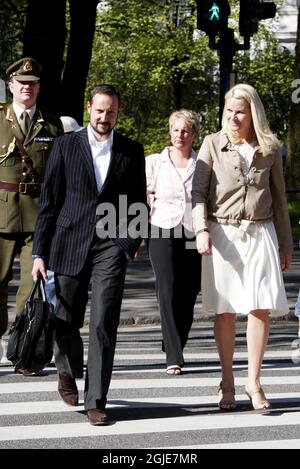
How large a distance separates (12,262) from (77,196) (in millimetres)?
2138

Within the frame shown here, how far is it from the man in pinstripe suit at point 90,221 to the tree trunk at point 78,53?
16.6m

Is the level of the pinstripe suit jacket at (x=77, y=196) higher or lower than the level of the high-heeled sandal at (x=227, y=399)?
higher

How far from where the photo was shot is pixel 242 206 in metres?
7.96

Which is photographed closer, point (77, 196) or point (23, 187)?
point (77, 196)

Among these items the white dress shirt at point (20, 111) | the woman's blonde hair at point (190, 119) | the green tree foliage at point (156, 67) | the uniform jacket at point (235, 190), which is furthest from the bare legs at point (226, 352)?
the green tree foliage at point (156, 67)

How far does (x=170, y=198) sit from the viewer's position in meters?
10.2

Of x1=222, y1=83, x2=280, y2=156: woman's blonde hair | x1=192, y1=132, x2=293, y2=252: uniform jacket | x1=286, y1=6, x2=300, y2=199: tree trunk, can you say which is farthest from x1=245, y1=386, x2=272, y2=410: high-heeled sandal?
Result: x1=286, y1=6, x2=300, y2=199: tree trunk

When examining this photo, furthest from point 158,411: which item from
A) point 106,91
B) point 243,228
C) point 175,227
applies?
point 175,227

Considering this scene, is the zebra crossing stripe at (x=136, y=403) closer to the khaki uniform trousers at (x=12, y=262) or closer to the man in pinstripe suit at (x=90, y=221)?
the man in pinstripe suit at (x=90, y=221)

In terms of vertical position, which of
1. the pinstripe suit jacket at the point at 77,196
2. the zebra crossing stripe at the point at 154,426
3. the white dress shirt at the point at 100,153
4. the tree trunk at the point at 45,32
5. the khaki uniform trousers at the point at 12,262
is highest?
the tree trunk at the point at 45,32

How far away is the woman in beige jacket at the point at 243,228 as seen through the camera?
7926mm

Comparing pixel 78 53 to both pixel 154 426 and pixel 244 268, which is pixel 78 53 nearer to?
pixel 244 268

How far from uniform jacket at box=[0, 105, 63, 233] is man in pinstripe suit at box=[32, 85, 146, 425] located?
5.66 feet

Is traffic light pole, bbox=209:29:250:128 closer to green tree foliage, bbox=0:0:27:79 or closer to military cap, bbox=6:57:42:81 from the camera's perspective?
military cap, bbox=6:57:42:81
